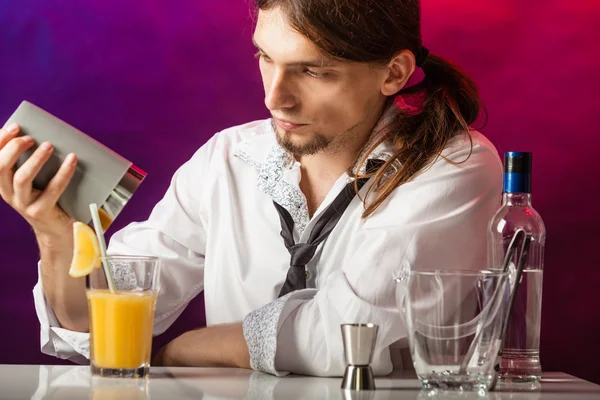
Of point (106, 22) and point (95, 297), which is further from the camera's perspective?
point (106, 22)

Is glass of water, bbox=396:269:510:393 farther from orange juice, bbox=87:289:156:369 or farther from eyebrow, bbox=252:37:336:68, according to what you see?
eyebrow, bbox=252:37:336:68

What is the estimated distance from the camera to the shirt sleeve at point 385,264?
167 centimetres

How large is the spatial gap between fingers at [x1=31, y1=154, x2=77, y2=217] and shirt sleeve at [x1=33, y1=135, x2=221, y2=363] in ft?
1.67

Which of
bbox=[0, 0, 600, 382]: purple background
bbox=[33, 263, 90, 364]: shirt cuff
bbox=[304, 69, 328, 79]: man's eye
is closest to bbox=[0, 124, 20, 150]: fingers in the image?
bbox=[33, 263, 90, 364]: shirt cuff

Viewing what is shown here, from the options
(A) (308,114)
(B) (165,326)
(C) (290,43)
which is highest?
(C) (290,43)

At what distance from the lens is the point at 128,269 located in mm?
1437

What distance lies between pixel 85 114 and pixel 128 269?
1.12 m

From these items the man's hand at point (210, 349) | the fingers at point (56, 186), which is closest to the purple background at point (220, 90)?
the man's hand at point (210, 349)

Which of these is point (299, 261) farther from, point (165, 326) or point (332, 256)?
point (165, 326)

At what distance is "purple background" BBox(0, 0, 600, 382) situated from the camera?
7.97ft

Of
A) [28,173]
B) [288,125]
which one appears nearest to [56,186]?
[28,173]

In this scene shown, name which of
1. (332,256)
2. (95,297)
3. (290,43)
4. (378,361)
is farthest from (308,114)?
(95,297)

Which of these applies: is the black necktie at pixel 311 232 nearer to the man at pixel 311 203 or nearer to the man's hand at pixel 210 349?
the man at pixel 311 203

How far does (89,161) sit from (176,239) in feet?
2.27
